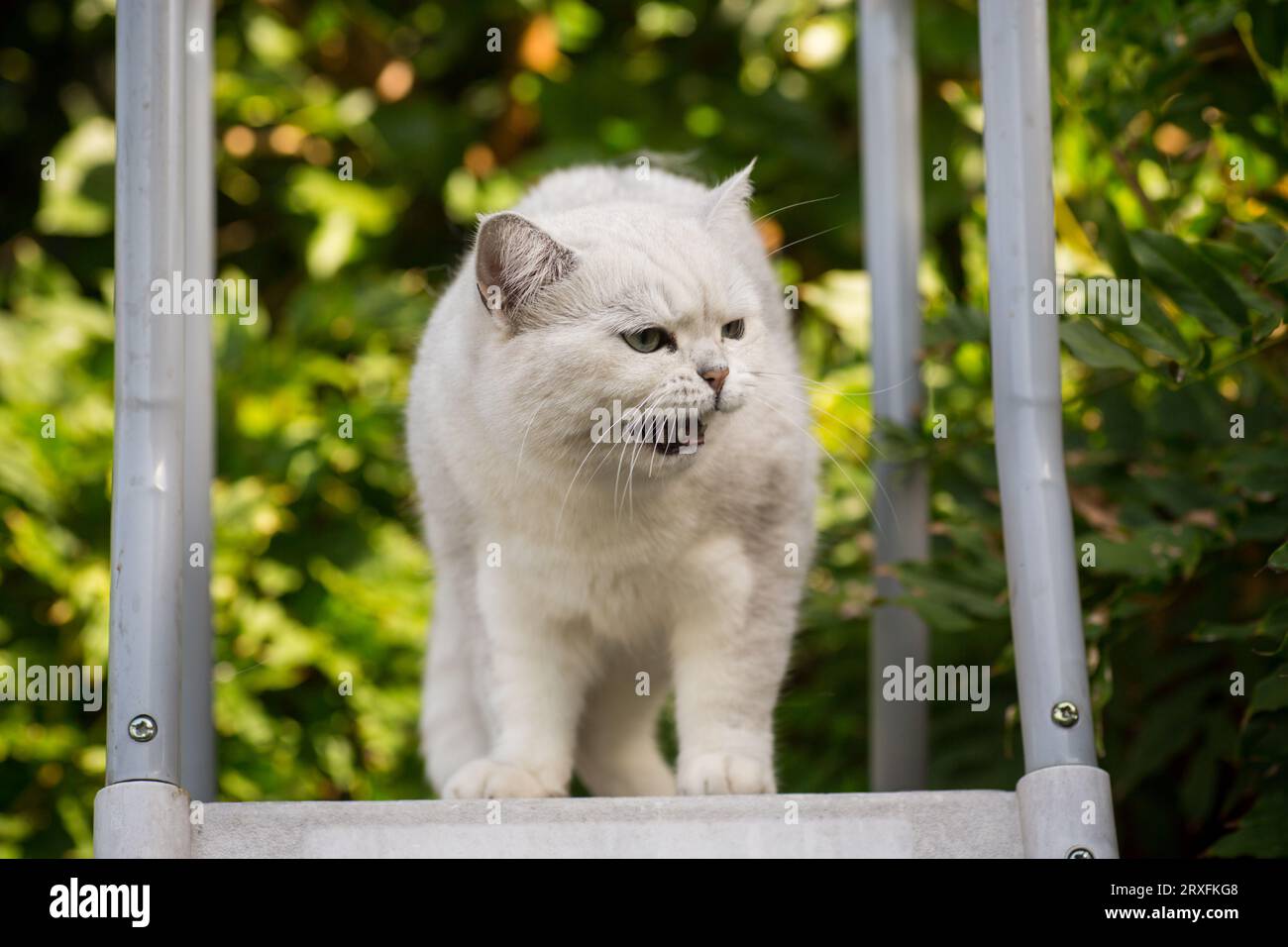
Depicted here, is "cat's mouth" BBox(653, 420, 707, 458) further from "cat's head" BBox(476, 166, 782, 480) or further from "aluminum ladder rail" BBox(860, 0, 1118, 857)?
"aluminum ladder rail" BBox(860, 0, 1118, 857)

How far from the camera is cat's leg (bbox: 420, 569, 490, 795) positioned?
8.10 ft

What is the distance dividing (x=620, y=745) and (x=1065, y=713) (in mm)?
1103

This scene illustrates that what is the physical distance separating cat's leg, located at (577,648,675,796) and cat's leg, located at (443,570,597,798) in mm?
262

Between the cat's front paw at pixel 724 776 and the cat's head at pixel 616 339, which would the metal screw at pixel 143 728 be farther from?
the cat's front paw at pixel 724 776

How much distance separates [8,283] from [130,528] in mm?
2345

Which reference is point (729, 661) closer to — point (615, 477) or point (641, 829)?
point (615, 477)

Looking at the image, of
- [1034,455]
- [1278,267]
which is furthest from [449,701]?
[1278,267]

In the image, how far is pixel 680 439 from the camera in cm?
191

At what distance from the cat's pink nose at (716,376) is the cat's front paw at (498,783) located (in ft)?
2.06

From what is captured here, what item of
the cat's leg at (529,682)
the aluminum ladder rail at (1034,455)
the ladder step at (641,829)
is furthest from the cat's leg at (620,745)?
the aluminum ladder rail at (1034,455)

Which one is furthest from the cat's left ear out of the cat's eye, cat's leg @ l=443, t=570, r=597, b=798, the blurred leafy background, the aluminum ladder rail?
cat's leg @ l=443, t=570, r=597, b=798

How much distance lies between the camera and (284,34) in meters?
4.02

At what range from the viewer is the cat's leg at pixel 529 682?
2.14m
